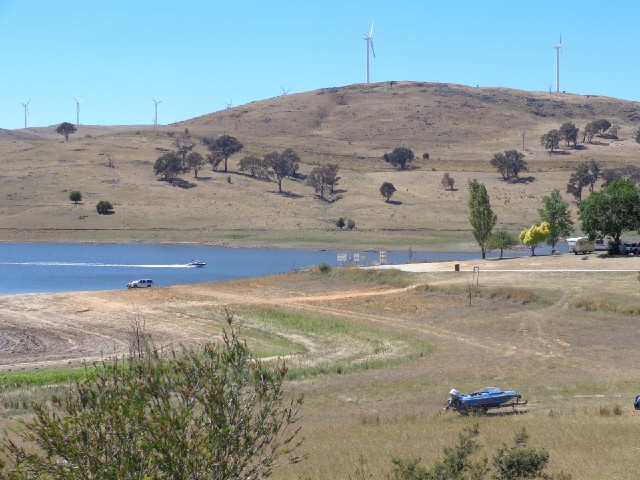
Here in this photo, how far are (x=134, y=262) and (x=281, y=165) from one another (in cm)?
6443

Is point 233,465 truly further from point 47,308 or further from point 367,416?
point 47,308

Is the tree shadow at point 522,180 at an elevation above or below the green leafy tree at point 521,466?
above

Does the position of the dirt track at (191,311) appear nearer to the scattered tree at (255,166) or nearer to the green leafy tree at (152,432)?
the green leafy tree at (152,432)

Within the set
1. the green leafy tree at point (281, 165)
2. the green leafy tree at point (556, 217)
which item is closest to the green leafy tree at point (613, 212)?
the green leafy tree at point (556, 217)

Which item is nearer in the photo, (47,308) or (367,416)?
(367,416)

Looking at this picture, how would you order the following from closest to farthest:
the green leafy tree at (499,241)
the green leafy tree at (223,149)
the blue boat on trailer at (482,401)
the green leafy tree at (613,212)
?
the blue boat on trailer at (482,401) → the green leafy tree at (613,212) → the green leafy tree at (499,241) → the green leafy tree at (223,149)

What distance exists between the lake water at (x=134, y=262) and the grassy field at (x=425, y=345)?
641 inches

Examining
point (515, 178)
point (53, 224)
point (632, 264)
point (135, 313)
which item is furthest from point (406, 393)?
point (515, 178)

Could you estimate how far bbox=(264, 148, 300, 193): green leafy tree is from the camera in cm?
16706

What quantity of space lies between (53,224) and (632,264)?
282ft

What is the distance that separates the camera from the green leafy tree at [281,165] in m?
167

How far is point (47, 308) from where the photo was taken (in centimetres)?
6284

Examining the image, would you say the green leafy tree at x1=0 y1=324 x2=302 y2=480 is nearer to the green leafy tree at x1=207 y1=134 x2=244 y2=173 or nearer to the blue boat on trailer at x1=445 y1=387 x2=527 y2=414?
the blue boat on trailer at x1=445 y1=387 x2=527 y2=414

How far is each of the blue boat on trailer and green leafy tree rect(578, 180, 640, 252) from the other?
47555mm
